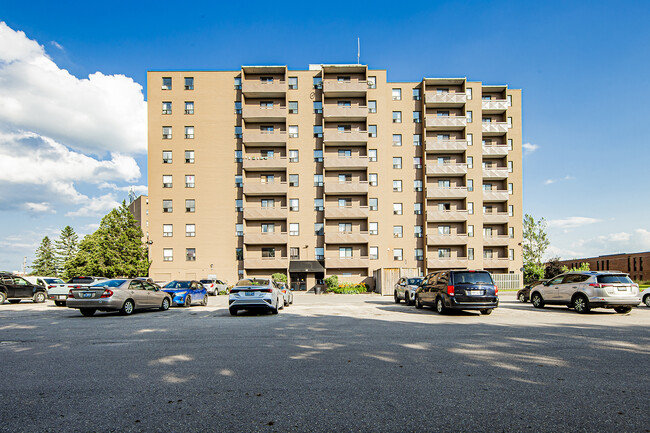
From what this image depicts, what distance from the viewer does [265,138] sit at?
47.9 metres

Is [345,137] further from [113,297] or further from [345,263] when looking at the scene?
[113,297]

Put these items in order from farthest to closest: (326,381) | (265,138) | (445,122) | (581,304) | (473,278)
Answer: (445,122) → (265,138) → (581,304) → (473,278) → (326,381)

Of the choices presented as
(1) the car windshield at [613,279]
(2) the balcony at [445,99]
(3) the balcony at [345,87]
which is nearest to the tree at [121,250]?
(3) the balcony at [345,87]

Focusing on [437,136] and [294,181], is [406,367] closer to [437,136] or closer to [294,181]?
[294,181]

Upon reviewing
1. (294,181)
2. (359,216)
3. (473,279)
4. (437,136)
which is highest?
(437,136)

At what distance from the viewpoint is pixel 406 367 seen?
6.54 meters

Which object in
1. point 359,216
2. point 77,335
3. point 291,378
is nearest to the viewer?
point 291,378

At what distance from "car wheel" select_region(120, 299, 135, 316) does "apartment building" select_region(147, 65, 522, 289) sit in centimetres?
3022

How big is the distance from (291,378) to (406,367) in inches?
79.0

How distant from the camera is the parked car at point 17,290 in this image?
945 inches

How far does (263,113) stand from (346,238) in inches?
737

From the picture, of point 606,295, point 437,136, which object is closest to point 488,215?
point 437,136

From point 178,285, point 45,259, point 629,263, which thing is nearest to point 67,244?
point 45,259

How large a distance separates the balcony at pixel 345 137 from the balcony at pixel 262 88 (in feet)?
26.4
